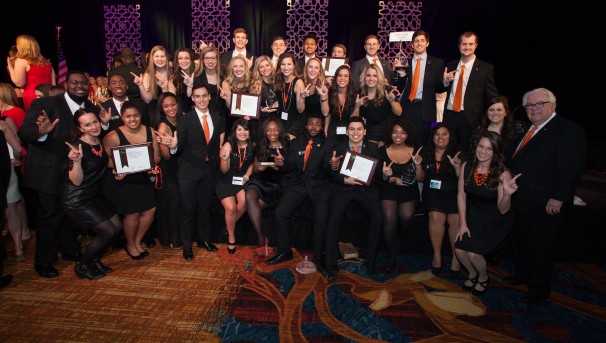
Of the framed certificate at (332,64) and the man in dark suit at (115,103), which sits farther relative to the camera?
the framed certificate at (332,64)

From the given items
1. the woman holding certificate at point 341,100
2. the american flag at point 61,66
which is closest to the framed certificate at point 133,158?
the woman holding certificate at point 341,100

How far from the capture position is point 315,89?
452 centimetres

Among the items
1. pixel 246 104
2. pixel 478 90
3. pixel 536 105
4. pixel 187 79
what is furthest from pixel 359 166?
pixel 187 79

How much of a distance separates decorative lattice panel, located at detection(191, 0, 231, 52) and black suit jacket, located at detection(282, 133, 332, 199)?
544cm

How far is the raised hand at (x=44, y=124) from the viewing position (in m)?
3.38

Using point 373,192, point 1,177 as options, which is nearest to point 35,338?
point 1,177

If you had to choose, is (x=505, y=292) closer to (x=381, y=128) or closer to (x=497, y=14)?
(x=381, y=128)

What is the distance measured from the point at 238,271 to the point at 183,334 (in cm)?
105

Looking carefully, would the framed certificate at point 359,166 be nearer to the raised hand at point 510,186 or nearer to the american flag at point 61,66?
the raised hand at point 510,186

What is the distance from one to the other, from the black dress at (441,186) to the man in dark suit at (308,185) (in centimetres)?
109

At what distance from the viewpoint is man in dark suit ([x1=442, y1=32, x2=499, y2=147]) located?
4414mm

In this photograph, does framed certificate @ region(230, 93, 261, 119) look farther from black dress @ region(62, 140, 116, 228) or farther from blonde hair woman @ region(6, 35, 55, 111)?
blonde hair woman @ region(6, 35, 55, 111)

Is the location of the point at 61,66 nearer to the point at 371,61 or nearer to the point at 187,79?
the point at 187,79

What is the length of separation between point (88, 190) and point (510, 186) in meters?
3.78
